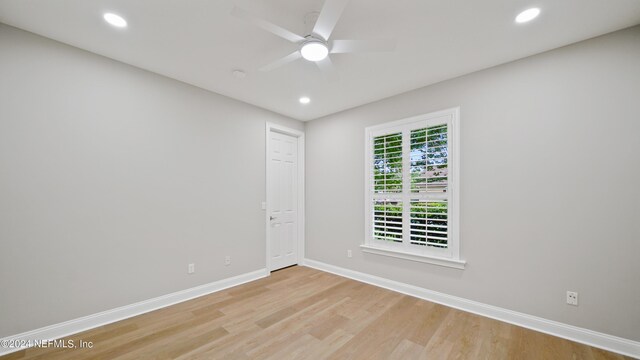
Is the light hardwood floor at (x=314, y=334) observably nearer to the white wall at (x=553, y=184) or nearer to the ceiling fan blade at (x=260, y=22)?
the white wall at (x=553, y=184)

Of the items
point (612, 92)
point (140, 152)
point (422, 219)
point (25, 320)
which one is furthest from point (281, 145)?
point (612, 92)

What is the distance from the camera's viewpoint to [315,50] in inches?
77.9

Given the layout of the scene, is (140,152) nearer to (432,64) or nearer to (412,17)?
(412,17)

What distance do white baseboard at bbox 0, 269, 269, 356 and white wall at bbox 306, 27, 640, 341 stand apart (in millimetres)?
2619

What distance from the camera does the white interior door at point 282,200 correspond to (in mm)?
4305

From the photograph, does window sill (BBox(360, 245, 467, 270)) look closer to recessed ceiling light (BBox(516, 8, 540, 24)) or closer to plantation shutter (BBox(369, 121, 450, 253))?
plantation shutter (BBox(369, 121, 450, 253))

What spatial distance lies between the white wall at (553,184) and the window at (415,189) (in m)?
0.14

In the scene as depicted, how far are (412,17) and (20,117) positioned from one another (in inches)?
135

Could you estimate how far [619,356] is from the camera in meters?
2.08

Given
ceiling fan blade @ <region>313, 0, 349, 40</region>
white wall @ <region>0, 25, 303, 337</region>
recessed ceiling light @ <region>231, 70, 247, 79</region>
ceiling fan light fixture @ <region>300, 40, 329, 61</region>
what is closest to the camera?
ceiling fan blade @ <region>313, 0, 349, 40</region>

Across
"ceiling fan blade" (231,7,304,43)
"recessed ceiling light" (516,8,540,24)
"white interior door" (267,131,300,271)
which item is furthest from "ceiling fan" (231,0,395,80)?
"white interior door" (267,131,300,271)

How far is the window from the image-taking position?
120 inches

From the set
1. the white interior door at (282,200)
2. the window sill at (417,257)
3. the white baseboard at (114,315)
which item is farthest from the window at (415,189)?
the white baseboard at (114,315)

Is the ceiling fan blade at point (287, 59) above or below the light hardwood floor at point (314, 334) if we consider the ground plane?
above
